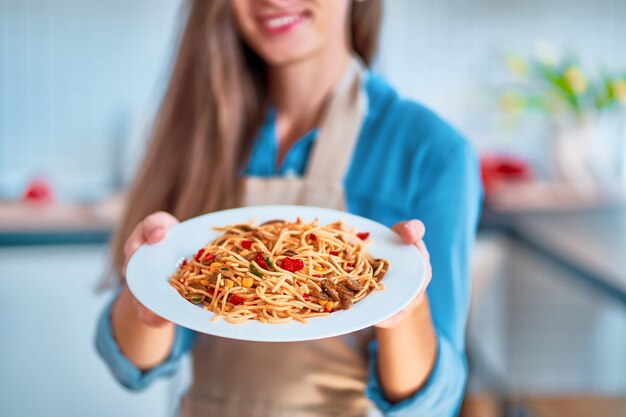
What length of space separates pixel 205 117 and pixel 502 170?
5.58 ft

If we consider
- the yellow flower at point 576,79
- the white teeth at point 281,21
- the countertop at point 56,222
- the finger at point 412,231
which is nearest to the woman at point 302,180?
the white teeth at point 281,21

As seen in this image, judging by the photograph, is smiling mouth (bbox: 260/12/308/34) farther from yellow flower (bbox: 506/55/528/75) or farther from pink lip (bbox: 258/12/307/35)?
yellow flower (bbox: 506/55/528/75)

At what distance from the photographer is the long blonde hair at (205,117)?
3.44 ft

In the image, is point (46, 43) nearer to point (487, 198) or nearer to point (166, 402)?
point (166, 402)

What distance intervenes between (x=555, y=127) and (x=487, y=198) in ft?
1.28

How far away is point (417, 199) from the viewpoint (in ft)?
3.02

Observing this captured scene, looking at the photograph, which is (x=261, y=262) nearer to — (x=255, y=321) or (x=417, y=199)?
(x=255, y=321)

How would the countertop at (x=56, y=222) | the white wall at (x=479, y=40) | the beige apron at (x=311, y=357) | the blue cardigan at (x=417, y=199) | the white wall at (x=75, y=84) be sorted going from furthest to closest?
the white wall at (x=479, y=40) → the white wall at (x=75, y=84) → the countertop at (x=56, y=222) → the beige apron at (x=311, y=357) → the blue cardigan at (x=417, y=199)

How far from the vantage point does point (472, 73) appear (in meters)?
2.73

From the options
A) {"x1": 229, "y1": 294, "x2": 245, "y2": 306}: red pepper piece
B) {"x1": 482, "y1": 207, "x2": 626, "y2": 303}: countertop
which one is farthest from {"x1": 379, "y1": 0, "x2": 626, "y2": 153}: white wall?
{"x1": 229, "y1": 294, "x2": 245, "y2": 306}: red pepper piece

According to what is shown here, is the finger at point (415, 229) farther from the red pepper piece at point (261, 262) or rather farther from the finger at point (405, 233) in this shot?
the red pepper piece at point (261, 262)

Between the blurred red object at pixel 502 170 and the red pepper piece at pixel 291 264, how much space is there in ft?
5.95

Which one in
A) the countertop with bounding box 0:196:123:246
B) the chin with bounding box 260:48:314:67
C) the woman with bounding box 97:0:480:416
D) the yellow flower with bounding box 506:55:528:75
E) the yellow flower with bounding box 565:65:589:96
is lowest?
the countertop with bounding box 0:196:123:246

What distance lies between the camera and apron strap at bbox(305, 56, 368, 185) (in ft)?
3.27
